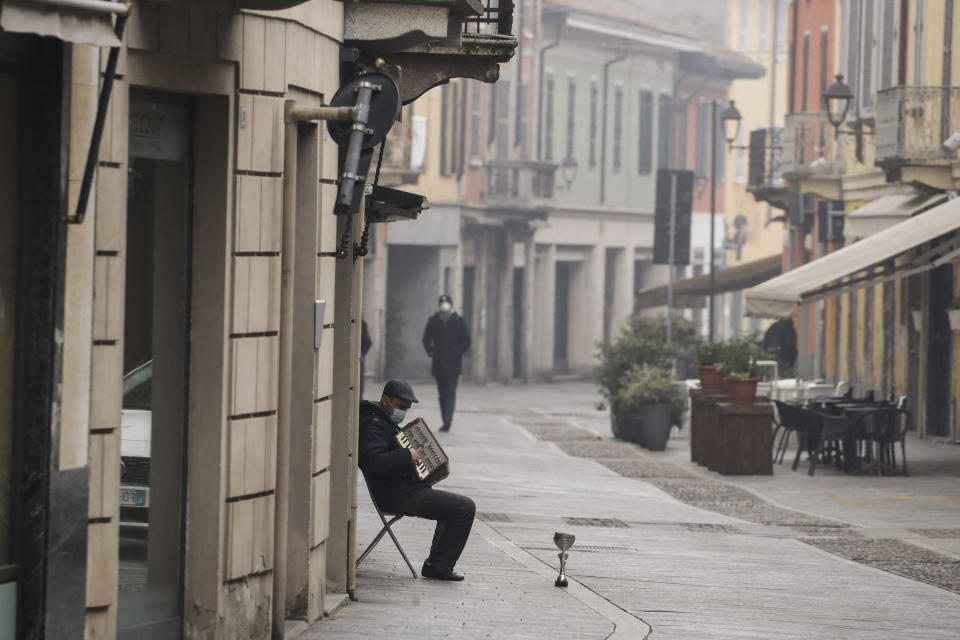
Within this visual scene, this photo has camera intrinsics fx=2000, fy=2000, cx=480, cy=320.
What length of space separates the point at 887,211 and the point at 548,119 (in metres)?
22.0

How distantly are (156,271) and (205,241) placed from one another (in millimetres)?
268

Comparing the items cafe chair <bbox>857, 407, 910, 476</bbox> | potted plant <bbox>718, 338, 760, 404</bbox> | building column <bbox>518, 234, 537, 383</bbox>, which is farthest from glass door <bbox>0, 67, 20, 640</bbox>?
building column <bbox>518, 234, 537, 383</bbox>

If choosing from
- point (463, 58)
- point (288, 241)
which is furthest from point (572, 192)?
point (288, 241)

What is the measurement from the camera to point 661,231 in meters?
29.3

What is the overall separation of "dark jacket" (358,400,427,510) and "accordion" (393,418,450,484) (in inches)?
2.5

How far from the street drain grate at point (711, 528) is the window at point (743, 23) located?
48455 mm

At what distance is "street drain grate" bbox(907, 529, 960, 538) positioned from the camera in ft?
52.6

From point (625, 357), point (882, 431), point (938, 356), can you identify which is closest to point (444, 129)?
point (938, 356)

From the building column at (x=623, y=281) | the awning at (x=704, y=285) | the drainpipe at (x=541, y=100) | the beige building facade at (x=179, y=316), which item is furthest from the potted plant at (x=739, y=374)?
the building column at (x=623, y=281)

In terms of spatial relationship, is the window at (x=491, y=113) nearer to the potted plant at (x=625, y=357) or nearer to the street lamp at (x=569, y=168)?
the street lamp at (x=569, y=168)

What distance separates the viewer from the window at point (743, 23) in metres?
63.4

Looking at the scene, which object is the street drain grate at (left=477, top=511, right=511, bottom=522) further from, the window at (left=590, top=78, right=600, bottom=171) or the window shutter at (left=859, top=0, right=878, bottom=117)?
the window at (left=590, top=78, right=600, bottom=171)

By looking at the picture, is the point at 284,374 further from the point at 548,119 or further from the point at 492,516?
the point at 548,119

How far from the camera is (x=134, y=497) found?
8617mm
